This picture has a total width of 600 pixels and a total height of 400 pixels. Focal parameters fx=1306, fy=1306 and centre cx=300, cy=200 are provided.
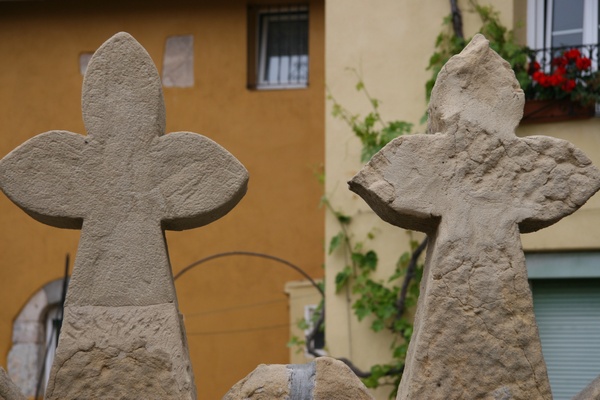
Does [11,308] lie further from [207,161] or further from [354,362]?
[207,161]

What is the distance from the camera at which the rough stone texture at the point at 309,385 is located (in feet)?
12.0

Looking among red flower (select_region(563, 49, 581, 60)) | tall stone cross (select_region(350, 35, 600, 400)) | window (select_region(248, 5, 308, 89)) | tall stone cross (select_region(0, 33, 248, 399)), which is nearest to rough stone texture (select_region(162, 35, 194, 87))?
window (select_region(248, 5, 308, 89))

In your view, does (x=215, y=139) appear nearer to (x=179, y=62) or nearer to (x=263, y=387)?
(x=179, y=62)

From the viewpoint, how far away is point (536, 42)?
800 centimetres

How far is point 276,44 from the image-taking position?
37.7 feet

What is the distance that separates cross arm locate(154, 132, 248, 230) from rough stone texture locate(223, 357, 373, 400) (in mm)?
493

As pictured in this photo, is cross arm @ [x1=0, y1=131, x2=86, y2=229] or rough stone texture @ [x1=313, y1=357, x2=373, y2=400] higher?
cross arm @ [x1=0, y1=131, x2=86, y2=229]

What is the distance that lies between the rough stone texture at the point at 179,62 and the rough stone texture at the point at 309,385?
7.88 metres

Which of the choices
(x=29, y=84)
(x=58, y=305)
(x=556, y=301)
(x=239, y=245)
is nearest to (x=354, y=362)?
(x=556, y=301)

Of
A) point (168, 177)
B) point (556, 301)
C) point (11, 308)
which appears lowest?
point (11, 308)

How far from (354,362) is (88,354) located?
14.6 feet

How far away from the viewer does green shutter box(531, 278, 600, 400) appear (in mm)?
7238

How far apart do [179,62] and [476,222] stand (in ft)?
26.2

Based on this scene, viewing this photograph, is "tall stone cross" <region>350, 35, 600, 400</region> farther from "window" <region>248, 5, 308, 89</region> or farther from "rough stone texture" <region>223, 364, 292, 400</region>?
"window" <region>248, 5, 308, 89</region>
